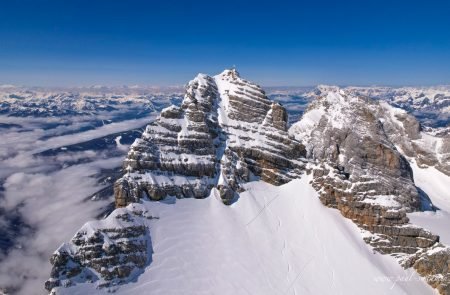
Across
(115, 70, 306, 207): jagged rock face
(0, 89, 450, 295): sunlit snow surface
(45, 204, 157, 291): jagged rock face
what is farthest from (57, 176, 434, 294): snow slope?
(115, 70, 306, 207): jagged rock face

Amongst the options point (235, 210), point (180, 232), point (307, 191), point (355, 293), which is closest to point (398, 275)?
point (355, 293)

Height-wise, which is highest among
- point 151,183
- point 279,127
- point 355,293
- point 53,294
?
point 279,127

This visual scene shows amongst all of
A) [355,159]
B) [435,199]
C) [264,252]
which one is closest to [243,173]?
[264,252]

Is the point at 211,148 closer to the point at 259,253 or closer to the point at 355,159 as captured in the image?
the point at 259,253

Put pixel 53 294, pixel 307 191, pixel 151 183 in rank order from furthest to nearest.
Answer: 1. pixel 307 191
2. pixel 151 183
3. pixel 53 294

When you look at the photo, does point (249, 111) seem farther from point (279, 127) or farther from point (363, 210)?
point (363, 210)


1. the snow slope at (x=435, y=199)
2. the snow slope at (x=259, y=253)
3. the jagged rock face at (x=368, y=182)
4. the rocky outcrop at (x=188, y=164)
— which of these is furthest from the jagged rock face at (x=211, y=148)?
the snow slope at (x=435, y=199)

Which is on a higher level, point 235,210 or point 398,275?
point 235,210
